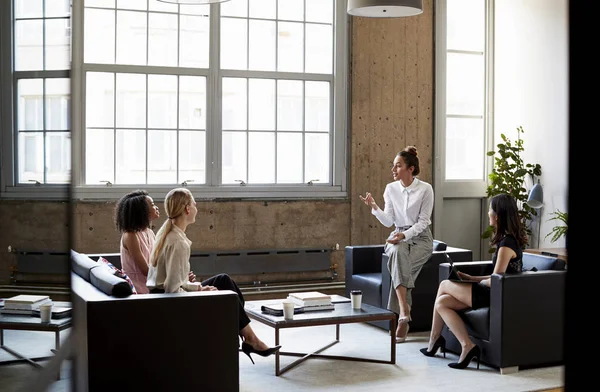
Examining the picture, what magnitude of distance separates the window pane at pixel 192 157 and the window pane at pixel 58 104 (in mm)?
6945

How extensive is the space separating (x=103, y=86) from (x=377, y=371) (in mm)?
3939

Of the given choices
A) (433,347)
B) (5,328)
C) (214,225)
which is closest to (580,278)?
(5,328)

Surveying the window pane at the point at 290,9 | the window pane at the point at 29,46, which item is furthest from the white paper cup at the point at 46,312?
the window pane at the point at 290,9

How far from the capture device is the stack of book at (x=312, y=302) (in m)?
5.43

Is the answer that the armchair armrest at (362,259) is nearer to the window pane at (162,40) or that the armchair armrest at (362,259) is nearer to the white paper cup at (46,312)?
the window pane at (162,40)

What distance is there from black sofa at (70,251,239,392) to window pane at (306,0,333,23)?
14.6ft

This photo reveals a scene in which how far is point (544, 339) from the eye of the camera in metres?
5.36

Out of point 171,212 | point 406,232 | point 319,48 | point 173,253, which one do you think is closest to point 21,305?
point 173,253

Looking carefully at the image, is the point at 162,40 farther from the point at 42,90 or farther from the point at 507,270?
the point at 42,90

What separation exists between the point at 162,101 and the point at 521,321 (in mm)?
4098

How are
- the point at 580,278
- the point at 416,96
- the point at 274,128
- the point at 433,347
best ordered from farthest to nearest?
the point at 416,96
the point at 274,128
the point at 433,347
the point at 580,278

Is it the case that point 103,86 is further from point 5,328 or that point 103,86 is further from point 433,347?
point 5,328

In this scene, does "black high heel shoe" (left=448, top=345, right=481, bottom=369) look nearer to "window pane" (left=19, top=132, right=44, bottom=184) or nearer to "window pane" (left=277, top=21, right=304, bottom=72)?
"window pane" (left=277, top=21, right=304, bottom=72)

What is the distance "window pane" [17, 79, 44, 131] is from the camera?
2.36ft
